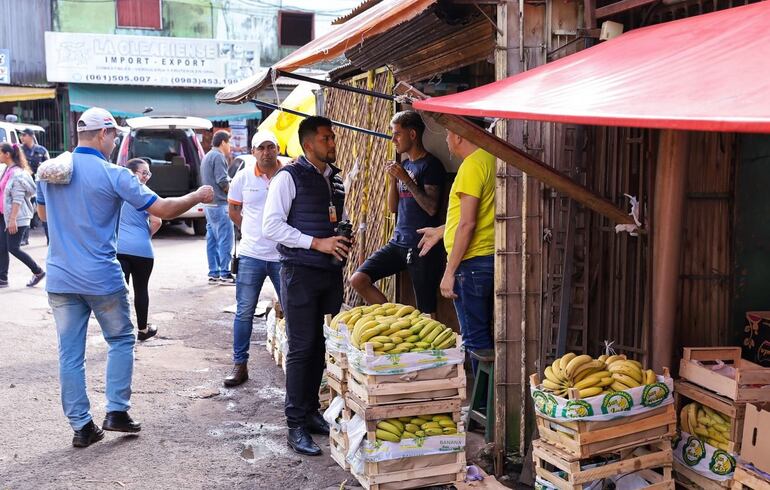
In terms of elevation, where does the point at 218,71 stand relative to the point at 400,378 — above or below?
above

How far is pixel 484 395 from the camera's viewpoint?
5.31 metres

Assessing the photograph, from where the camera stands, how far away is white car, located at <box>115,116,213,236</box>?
16.0 metres

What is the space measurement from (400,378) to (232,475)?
53.6 inches

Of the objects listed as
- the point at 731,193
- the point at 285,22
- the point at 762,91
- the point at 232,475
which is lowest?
the point at 232,475

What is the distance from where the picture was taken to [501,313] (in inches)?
185

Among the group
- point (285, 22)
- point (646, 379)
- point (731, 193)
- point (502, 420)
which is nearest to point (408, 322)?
point (502, 420)

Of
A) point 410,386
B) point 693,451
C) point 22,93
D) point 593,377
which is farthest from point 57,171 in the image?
point 22,93

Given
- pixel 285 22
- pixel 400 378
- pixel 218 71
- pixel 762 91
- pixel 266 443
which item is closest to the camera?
pixel 762 91

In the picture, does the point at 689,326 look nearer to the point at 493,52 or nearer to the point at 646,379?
the point at 646,379

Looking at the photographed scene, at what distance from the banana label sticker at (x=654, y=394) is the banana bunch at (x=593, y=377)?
0.18ft

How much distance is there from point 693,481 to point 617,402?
2.26 feet

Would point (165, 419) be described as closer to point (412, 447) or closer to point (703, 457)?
point (412, 447)

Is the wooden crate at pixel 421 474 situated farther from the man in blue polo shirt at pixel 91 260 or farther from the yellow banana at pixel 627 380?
the man in blue polo shirt at pixel 91 260

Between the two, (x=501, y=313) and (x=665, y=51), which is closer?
(x=665, y=51)
